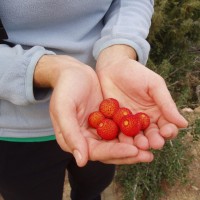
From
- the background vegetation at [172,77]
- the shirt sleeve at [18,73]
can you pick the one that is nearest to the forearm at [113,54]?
the shirt sleeve at [18,73]

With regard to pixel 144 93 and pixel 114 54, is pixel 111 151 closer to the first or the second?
pixel 144 93

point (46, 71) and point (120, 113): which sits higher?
point (46, 71)

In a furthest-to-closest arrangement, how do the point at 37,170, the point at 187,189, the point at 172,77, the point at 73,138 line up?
1. the point at 172,77
2. the point at 187,189
3. the point at 37,170
4. the point at 73,138

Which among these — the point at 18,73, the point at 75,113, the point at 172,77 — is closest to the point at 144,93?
the point at 75,113

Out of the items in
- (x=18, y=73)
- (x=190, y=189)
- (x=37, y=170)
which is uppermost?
(x=18, y=73)

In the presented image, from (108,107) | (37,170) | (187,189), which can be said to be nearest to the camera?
(108,107)

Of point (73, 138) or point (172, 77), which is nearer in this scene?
point (73, 138)

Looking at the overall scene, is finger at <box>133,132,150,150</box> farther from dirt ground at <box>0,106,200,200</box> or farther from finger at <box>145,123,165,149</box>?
dirt ground at <box>0,106,200,200</box>
